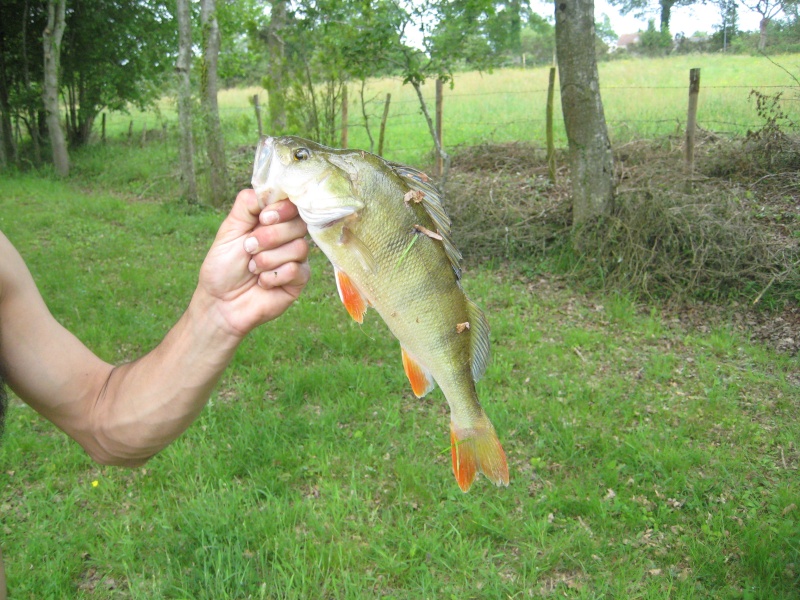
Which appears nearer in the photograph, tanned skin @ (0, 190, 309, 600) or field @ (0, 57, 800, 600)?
tanned skin @ (0, 190, 309, 600)

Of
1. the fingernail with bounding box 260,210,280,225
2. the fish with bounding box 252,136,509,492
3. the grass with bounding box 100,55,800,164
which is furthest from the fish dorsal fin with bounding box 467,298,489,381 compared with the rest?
the grass with bounding box 100,55,800,164

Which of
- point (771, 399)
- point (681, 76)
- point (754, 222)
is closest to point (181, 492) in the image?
point (771, 399)

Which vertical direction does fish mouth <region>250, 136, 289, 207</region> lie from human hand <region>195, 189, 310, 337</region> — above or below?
above

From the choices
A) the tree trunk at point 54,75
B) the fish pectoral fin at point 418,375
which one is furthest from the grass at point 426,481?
the tree trunk at point 54,75

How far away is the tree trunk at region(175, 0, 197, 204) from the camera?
1077cm

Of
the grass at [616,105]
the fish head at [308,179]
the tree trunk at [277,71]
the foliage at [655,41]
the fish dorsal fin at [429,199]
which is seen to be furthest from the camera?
the foliage at [655,41]

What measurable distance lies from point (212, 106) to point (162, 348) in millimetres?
10163

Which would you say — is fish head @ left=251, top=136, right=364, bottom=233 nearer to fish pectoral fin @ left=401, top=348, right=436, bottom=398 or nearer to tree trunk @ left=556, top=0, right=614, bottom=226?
fish pectoral fin @ left=401, top=348, right=436, bottom=398

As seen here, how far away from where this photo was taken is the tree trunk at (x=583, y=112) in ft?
22.5

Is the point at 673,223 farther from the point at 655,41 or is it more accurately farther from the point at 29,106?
the point at 29,106

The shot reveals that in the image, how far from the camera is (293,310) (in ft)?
20.7

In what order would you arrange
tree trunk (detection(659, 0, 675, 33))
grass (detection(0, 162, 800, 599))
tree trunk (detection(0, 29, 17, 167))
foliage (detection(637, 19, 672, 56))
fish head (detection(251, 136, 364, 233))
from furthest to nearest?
tree trunk (detection(0, 29, 17, 167)) < foliage (detection(637, 19, 672, 56)) < tree trunk (detection(659, 0, 675, 33)) < grass (detection(0, 162, 800, 599)) < fish head (detection(251, 136, 364, 233))

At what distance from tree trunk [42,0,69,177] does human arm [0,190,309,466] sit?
15.1 meters

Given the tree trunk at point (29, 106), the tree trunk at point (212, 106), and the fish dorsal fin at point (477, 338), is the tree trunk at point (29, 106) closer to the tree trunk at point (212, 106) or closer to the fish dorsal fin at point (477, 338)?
the tree trunk at point (212, 106)
